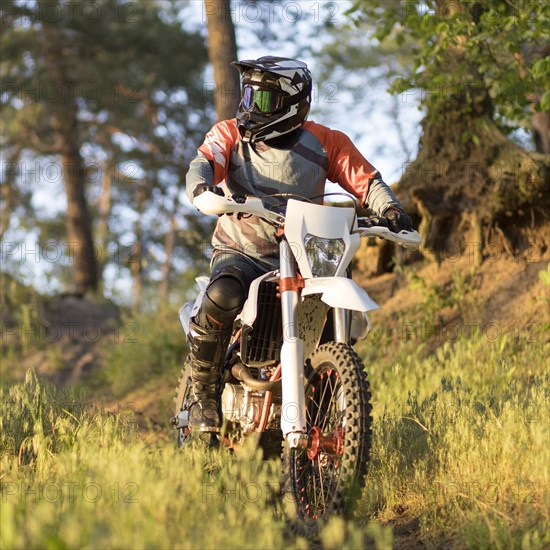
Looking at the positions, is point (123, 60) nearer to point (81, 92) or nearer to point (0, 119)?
point (81, 92)

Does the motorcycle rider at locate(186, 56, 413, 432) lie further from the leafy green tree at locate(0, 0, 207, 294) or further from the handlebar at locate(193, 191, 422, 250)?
the leafy green tree at locate(0, 0, 207, 294)

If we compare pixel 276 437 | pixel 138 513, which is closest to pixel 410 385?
pixel 276 437

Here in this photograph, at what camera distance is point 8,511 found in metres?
3.09

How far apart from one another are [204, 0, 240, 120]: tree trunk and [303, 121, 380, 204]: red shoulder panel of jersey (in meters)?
3.94

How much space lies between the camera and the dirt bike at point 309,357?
4156 millimetres

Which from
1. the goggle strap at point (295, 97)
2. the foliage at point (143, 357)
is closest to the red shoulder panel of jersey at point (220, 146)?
the goggle strap at point (295, 97)

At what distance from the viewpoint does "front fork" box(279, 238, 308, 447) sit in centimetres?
422

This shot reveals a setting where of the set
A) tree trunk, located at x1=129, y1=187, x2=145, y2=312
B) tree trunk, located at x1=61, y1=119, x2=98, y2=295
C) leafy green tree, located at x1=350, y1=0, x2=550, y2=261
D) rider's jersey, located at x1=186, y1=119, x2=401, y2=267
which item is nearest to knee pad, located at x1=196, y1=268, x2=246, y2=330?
rider's jersey, located at x1=186, y1=119, x2=401, y2=267

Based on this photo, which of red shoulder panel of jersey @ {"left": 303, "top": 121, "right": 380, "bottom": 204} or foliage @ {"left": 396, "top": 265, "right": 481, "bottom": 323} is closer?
red shoulder panel of jersey @ {"left": 303, "top": 121, "right": 380, "bottom": 204}

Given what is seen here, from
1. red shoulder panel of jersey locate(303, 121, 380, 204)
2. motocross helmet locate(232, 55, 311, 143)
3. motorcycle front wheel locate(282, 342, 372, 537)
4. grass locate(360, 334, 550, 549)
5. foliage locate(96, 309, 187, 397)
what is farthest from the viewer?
foliage locate(96, 309, 187, 397)

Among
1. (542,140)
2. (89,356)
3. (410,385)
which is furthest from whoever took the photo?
(89,356)

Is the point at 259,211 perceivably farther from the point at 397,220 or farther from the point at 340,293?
the point at 397,220

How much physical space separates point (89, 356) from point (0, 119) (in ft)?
71.0

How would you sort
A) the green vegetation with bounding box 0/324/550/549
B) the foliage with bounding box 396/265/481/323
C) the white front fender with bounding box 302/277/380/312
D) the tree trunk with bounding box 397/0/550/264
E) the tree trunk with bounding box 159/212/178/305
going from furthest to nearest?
the tree trunk with bounding box 159/212/178/305, the foliage with bounding box 396/265/481/323, the tree trunk with bounding box 397/0/550/264, the white front fender with bounding box 302/277/380/312, the green vegetation with bounding box 0/324/550/549
